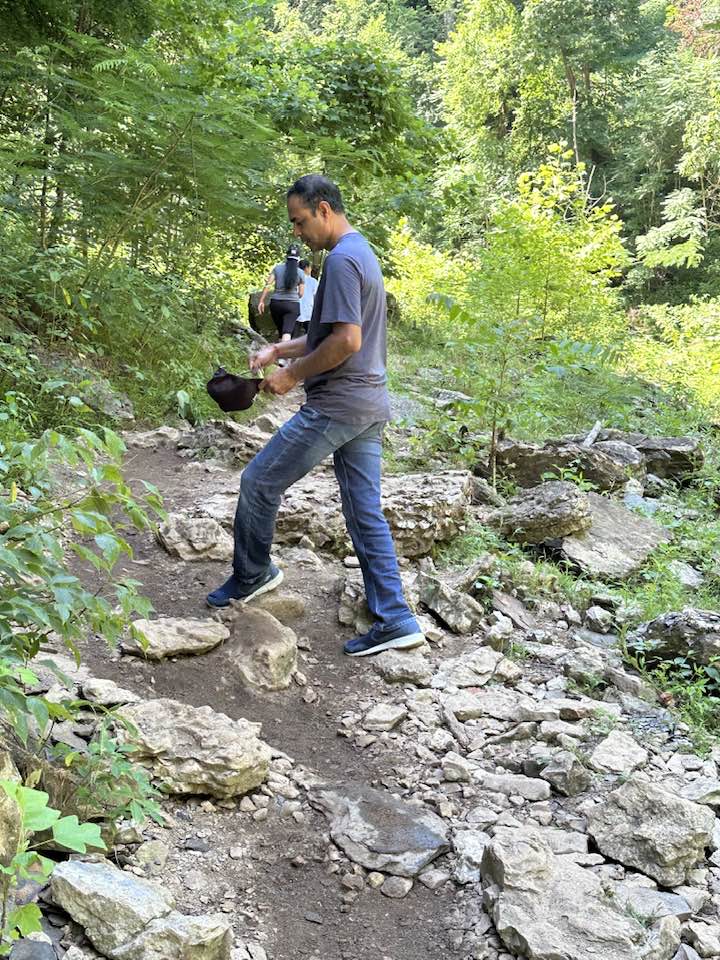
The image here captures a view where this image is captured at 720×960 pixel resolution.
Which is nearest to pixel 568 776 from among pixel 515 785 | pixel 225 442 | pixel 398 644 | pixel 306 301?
pixel 515 785

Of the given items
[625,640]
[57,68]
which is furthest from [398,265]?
[625,640]

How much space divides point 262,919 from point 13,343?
16.6 ft

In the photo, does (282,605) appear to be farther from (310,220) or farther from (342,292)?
(310,220)

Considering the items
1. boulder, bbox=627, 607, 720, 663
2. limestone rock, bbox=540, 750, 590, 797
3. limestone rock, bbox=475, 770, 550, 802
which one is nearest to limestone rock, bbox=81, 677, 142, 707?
limestone rock, bbox=475, 770, 550, 802

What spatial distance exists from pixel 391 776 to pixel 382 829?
16.1 inches

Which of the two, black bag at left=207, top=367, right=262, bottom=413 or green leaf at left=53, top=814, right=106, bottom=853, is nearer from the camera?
green leaf at left=53, top=814, right=106, bottom=853

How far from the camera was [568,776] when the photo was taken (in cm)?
288

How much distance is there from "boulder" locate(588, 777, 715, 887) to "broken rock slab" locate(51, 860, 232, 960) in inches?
50.2

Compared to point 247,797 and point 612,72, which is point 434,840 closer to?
point 247,797

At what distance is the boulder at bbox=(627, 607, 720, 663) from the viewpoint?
3.82 metres

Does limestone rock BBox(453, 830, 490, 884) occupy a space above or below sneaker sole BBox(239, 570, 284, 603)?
below

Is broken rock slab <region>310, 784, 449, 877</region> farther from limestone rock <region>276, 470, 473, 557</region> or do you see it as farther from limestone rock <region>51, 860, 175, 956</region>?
limestone rock <region>276, 470, 473, 557</region>

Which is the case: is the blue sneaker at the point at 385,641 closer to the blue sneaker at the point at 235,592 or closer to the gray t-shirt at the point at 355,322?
the blue sneaker at the point at 235,592

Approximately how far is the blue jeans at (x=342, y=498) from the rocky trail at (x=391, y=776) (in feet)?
0.85
